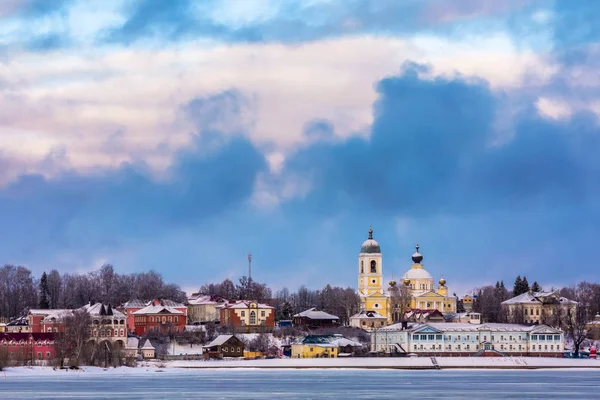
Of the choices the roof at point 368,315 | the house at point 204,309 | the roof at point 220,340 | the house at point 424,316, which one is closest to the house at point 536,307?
the house at point 424,316

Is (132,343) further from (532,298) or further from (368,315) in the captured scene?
(532,298)

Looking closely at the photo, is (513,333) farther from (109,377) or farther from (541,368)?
(109,377)

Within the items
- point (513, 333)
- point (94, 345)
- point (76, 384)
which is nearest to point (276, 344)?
point (513, 333)

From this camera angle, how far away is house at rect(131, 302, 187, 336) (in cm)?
15838

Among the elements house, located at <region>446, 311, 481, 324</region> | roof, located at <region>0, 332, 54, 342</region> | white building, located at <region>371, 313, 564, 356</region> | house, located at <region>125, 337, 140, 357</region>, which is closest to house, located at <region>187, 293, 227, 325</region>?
house, located at <region>446, 311, 481, 324</region>

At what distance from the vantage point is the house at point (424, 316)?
556 ft

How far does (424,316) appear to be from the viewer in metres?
172

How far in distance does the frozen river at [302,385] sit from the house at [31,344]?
54.3 feet

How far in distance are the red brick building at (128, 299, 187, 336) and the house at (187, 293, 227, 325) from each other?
20.5 meters

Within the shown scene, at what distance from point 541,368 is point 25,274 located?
85.0 metres

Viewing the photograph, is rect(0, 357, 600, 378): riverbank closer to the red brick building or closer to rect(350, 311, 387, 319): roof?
the red brick building

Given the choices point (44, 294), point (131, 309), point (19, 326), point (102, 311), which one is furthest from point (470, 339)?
point (44, 294)

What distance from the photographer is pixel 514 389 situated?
294ft

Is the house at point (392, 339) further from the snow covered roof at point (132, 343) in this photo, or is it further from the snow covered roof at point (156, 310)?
the snow covered roof at point (132, 343)
